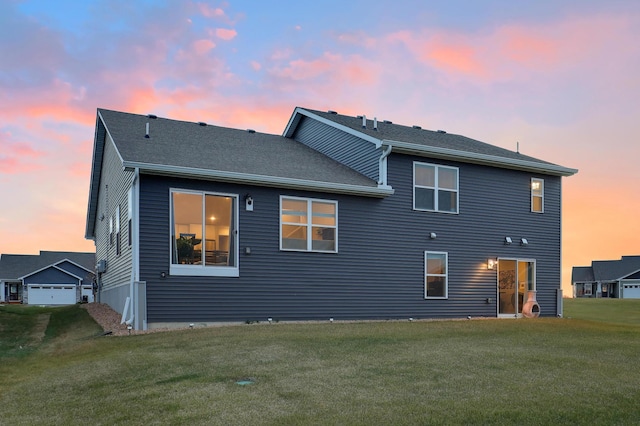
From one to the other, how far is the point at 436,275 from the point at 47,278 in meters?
40.8

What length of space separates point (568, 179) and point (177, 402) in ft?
54.6

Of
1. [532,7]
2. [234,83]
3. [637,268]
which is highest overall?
[532,7]

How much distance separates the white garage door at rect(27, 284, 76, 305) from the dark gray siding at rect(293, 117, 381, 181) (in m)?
35.1

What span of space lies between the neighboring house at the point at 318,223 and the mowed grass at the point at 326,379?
2.20 meters

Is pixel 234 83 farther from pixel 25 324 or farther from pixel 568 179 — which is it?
pixel 568 179

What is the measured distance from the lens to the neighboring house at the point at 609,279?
58188 mm

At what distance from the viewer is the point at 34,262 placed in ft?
159

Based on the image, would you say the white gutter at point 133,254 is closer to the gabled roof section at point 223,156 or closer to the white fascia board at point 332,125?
the gabled roof section at point 223,156

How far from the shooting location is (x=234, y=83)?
60.4ft

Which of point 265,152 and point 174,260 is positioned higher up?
point 265,152

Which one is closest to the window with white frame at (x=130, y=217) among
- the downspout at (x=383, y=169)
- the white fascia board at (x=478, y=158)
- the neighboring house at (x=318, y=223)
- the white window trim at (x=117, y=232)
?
the neighboring house at (x=318, y=223)

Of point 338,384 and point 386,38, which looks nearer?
point 338,384

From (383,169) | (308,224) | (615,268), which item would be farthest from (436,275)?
(615,268)

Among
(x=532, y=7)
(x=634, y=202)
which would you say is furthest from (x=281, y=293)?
(x=634, y=202)
